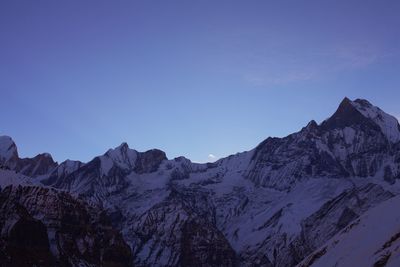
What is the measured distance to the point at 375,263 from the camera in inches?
3007

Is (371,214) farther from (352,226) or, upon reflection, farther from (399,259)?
(399,259)

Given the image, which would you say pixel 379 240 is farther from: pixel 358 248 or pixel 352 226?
pixel 352 226

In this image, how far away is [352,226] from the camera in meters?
113

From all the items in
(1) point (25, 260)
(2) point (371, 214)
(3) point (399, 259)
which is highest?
(1) point (25, 260)

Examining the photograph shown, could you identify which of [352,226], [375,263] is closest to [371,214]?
[352,226]

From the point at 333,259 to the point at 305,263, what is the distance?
20557 mm

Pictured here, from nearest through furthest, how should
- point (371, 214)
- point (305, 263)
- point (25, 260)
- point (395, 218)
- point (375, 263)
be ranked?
point (375, 263), point (395, 218), point (371, 214), point (305, 263), point (25, 260)

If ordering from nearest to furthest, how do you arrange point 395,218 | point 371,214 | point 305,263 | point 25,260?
1. point 395,218
2. point 371,214
3. point 305,263
4. point 25,260

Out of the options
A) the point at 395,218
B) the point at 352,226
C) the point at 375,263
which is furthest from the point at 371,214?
the point at 375,263

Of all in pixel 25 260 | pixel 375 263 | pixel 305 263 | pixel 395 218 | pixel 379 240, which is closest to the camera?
pixel 375 263

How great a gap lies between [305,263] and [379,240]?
3345 centimetres

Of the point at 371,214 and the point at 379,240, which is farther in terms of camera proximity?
the point at 371,214

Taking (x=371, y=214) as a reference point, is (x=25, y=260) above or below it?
above

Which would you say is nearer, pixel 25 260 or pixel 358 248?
pixel 358 248
